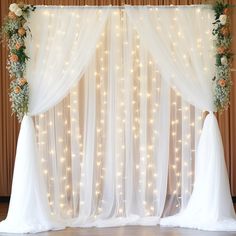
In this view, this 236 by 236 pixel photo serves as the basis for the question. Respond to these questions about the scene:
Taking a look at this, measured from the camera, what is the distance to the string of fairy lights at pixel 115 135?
586cm

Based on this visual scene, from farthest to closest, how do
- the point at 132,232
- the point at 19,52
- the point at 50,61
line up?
1. the point at 50,61
2. the point at 19,52
3. the point at 132,232

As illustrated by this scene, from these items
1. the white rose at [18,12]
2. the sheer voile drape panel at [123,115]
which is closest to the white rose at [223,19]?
the sheer voile drape panel at [123,115]

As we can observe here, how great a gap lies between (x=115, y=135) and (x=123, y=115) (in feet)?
0.77

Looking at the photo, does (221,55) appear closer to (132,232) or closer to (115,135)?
(115,135)

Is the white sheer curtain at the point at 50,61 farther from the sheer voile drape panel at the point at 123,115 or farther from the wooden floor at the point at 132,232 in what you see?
the wooden floor at the point at 132,232

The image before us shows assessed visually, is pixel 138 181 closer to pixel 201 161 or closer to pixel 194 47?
pixel 201 161

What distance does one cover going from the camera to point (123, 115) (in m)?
5.91

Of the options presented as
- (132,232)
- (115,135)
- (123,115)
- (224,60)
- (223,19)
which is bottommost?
(132,232)

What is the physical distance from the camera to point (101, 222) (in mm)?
5793

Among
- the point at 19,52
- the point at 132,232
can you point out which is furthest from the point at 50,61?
the point at 132,232

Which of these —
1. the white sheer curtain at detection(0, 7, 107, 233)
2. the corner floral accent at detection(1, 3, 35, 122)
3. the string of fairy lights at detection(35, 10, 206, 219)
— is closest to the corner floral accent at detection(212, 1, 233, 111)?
the string of fairy lights at detection(35, 10, 206, 219)

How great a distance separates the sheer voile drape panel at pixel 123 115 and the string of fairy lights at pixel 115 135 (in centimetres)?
1

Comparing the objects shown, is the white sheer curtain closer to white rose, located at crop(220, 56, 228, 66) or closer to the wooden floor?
the wooden floor

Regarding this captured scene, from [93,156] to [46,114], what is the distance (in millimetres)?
680
